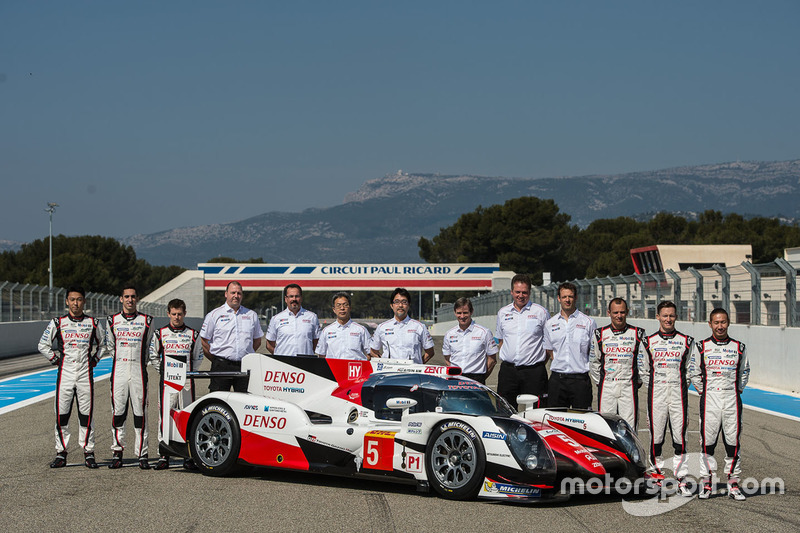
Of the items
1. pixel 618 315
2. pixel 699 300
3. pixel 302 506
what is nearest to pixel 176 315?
pixel 302 506

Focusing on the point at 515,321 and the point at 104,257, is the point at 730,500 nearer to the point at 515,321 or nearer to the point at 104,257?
the point at 515,321

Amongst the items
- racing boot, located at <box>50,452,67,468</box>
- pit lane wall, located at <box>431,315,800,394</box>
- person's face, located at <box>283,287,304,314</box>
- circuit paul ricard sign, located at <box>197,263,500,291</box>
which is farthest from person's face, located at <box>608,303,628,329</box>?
circuit paul ricard sign, located at <box>197,263,500,291</box>

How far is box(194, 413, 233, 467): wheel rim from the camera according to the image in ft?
29.9

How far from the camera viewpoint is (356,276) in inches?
3184

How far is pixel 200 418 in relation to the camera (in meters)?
9.32

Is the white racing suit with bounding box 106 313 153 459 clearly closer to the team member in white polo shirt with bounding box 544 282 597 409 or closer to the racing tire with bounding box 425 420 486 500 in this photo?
the racing tire with bounding box 425 420 486 500

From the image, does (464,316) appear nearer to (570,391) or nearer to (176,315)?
(570,391)

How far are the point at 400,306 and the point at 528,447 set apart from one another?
3300 mm

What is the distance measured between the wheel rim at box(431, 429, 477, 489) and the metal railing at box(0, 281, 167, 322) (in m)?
23.5

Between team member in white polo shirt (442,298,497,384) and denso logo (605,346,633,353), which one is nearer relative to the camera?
denso logo (605,346,633,353)

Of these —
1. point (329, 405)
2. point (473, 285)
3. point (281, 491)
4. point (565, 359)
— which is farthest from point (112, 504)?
point (473, 285)

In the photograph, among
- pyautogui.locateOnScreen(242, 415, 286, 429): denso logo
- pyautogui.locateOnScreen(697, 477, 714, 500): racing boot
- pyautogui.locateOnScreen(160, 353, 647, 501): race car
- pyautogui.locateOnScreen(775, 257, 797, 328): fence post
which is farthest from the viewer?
pyautogui.locateOnScreen(775, 257, 797, 328): fence post

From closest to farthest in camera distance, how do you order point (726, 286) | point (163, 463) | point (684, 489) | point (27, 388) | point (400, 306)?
1. point (684, 489)
2. point (163, 463)
3. point (400, 306)
4. point (27, 388)
5. point (726, 286)

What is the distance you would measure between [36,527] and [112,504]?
88cm
